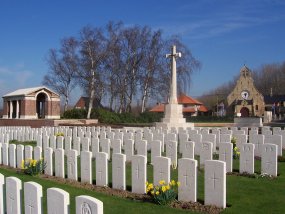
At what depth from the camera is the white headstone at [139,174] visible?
629 centimetres

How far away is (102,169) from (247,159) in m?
3.18

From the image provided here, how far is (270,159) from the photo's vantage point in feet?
24.3

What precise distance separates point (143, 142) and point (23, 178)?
3.11 metres

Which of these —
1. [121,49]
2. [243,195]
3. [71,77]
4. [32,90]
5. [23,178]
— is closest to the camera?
[243,195]

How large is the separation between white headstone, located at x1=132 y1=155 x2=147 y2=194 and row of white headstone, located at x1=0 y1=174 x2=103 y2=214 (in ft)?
8.53

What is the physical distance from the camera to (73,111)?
35375 millimetres

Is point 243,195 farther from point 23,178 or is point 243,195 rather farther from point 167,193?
point 23,178

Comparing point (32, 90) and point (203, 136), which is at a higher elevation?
point (32, 90)

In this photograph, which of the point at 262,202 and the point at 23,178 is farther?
the point at 23,178

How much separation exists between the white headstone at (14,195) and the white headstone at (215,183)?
2.86 metres

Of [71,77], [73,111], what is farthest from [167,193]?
[71,77]

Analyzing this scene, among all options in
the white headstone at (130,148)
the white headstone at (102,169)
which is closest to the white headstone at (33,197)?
the white headstone at (102,169)

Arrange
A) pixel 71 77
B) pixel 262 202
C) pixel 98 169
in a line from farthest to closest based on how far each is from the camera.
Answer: pixel 71 77, pixel 98 169, pixel 262 202

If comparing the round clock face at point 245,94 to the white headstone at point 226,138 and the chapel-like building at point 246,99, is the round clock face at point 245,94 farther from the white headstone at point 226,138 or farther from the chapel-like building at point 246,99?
the white headstone at point 226,138
